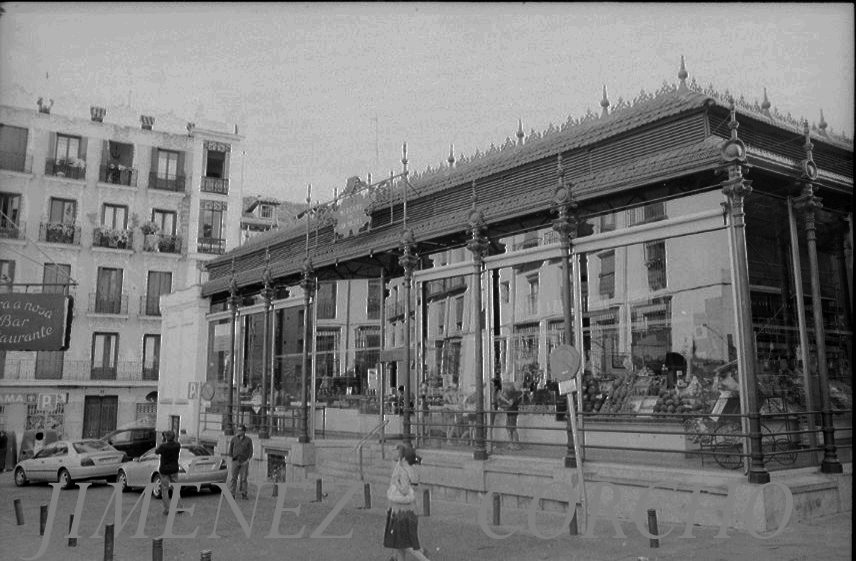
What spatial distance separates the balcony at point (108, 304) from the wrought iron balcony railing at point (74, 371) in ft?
8.96

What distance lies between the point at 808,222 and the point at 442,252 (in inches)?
330

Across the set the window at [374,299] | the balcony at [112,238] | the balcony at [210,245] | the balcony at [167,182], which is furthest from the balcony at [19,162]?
the window at [374,299]

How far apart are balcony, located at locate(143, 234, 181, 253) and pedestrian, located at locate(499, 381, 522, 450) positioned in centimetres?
2981

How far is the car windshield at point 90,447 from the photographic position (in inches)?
926

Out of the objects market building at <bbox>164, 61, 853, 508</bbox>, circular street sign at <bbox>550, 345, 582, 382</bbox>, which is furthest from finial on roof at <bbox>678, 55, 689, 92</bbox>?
circular street sign at <bbox>550, 345, 582, 382</bbox>

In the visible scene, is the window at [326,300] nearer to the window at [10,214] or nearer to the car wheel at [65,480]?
the car wheel at [65,480]

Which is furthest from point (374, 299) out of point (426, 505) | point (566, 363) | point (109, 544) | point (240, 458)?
point (109, 544)

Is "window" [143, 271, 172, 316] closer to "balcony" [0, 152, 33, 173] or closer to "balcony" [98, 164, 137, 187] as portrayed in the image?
"balcony" [98, 164, 137, 187]

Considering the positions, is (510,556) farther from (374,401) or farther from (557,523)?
(374,401)

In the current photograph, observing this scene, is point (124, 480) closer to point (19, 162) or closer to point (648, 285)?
point (648, 285)

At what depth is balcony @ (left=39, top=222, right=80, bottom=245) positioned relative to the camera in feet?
124

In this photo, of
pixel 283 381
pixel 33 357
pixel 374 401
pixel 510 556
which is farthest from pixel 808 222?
pixel 33 357

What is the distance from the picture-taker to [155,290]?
133 ft

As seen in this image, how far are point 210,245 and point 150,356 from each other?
712cm
